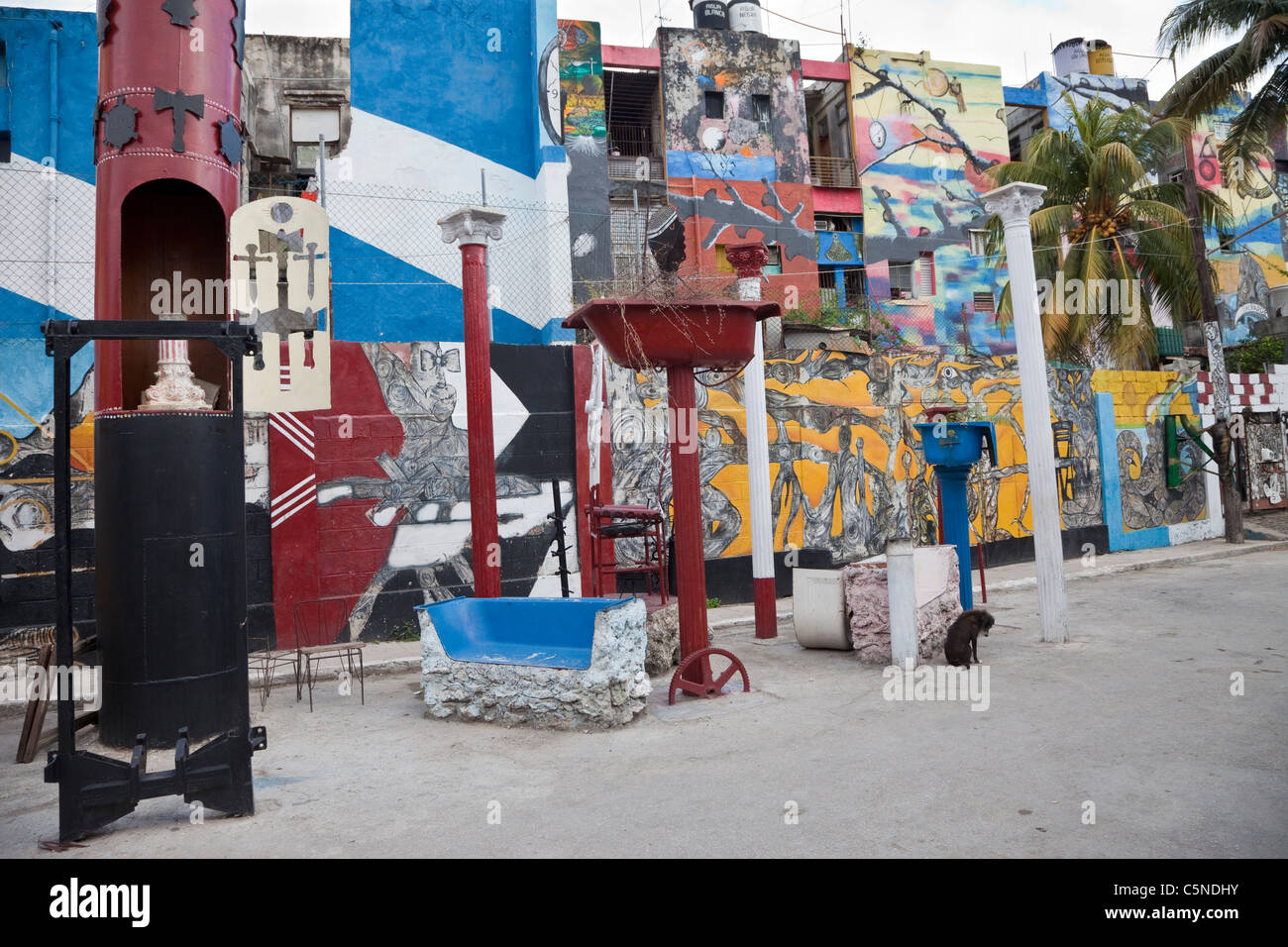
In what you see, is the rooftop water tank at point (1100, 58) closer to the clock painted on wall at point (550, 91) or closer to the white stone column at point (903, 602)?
the clock painted on wall at point (550, 91)

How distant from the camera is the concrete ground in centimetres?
437

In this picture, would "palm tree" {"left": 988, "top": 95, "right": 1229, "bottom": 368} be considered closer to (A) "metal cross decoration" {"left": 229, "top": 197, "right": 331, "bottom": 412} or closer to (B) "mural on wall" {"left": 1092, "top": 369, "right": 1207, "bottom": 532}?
(B) "mural on wall" {"left": 1092, "top": 369, "right": 1207, "bottom": 532}

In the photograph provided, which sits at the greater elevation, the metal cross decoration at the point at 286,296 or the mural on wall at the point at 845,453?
the metal cross decoration at the point at 286,296

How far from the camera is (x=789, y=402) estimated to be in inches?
548

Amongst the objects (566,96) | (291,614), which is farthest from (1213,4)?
(291,614)

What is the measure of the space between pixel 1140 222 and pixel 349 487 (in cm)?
1906

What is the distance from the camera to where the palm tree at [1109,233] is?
19562 mm

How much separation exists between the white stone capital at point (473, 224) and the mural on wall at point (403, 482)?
302 cm

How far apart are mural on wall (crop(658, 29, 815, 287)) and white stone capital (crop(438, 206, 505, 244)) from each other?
1560cm

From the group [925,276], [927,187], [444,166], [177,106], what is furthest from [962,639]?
[927,187]

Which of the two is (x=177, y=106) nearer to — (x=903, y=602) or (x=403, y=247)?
(x=903, y=602)

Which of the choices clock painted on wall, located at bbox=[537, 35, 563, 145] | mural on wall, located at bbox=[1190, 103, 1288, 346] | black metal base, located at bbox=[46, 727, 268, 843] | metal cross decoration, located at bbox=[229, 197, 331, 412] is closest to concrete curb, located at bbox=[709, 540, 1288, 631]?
metal cross decoration, located at bbox=[229, 197, 331, 412]

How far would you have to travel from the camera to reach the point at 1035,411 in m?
9.22

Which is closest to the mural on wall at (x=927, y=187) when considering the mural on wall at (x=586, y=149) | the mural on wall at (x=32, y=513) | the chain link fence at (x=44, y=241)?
the mural on wall at (x=586, y=149)
